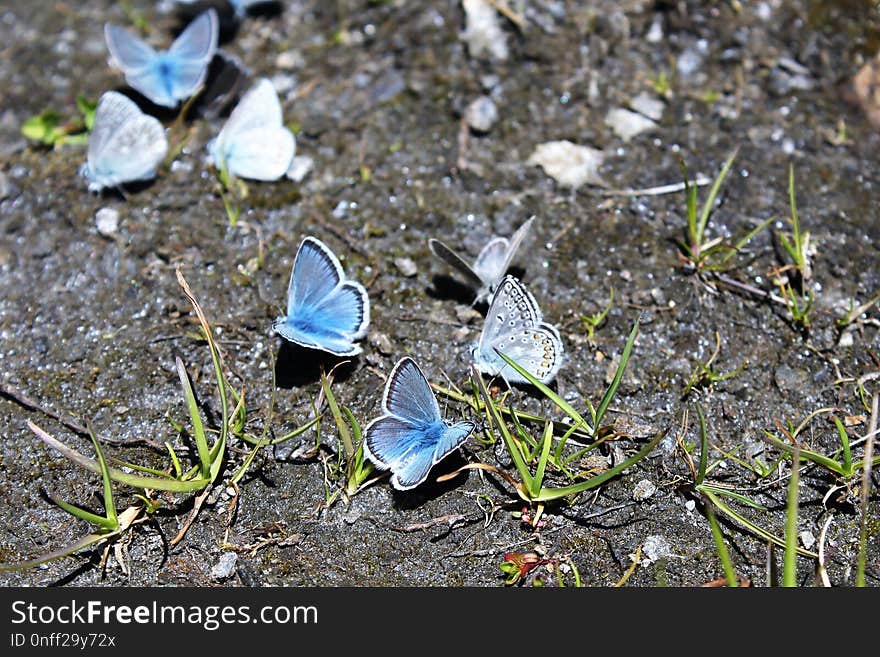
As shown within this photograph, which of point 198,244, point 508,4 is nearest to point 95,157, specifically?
point 198,244

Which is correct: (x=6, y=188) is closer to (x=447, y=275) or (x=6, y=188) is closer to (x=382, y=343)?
(x=382, y=343)

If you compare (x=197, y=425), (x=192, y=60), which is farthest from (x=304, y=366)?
(x=192, y=60)

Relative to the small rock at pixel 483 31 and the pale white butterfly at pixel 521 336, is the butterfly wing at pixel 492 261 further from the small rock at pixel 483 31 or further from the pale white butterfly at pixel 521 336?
the small rock at pixel 483 31

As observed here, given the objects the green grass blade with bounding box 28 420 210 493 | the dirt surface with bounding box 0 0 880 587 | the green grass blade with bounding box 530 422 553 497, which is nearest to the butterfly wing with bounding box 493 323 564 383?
the dirt surface with bounding box 0 0 880 587

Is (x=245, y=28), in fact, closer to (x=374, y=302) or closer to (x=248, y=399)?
(x=374, y=302)

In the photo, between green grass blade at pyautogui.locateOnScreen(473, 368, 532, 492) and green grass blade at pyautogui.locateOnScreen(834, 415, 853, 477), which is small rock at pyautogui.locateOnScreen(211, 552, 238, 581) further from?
green grass blade at pyautogui.locateOnScreen(834, 415, 853, 477)

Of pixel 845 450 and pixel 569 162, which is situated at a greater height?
pixel 569 162

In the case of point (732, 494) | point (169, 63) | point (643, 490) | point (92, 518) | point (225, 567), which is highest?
point (169, 63)
